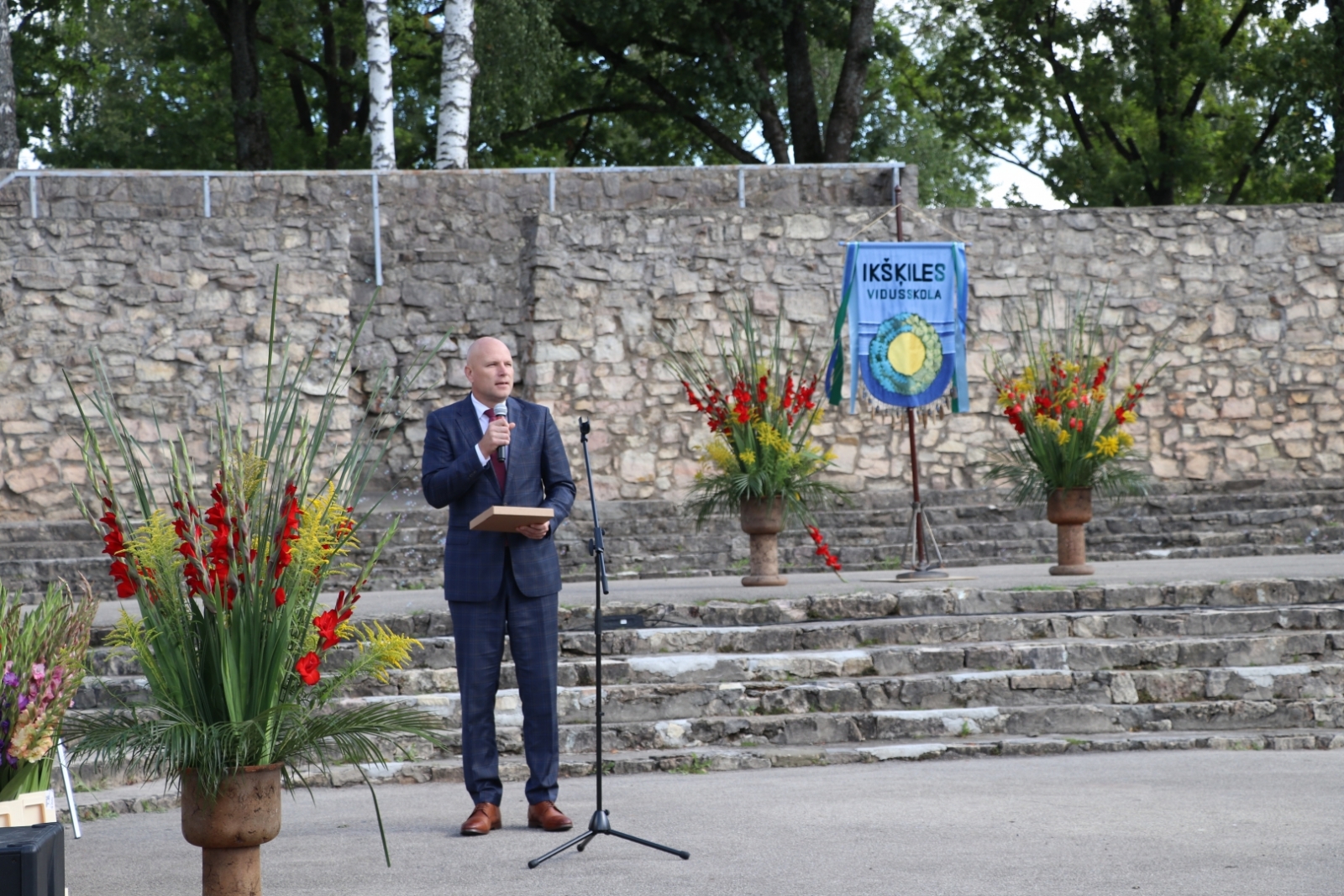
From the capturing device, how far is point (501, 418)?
429cm

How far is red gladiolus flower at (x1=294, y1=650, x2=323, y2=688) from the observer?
10.9 feet

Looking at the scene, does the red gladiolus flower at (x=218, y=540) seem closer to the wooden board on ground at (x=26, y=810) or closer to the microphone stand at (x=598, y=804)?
the wooden board on ground at (x=26, y=810)

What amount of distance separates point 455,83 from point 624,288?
3026 millimetres

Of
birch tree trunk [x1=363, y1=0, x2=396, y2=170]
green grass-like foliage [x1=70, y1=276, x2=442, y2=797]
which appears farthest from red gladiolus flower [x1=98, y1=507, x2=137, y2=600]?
birch tree trunk [x1=363, y1=0, x2=396, y2=170]

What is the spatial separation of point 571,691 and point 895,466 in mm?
6886

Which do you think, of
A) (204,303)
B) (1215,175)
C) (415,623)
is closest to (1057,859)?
(415,623)

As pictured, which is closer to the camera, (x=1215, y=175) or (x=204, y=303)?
(x=204, y=303)

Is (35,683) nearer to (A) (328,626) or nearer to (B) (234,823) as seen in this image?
(B) (234,823)

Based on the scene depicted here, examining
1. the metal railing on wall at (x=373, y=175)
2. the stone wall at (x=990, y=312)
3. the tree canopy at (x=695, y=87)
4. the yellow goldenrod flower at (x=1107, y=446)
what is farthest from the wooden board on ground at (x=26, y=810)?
the tree canopy at (x=695, y=87)

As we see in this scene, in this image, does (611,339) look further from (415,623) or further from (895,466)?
(415,623)

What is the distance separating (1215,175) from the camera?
21.1 meters

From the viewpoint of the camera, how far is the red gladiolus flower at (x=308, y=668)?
333 cm

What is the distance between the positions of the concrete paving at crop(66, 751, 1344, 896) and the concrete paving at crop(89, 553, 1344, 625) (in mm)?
2051

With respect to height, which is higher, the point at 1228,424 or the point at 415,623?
the point at 1228,424
